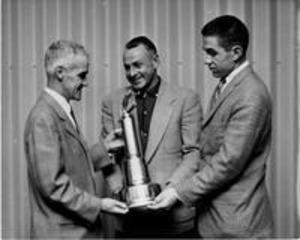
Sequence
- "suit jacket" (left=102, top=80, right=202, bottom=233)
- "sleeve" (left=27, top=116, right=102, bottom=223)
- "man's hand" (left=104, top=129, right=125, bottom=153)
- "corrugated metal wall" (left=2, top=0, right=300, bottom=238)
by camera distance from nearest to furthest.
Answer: "sleeve" (left=27, top=116, right=102, bottom=223)
"man's hand" (left=104, top=129, right=125, bottom=153)
"suit jacket" (left=102, top=80, right=202, bottom=233)
"corrugated metal wall" (left=2, top=0, right=300, bottom=238)

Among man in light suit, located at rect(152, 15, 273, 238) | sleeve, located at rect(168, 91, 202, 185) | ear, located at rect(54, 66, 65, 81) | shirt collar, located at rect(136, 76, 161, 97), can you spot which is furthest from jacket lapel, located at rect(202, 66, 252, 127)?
ear, located at rect(54, 66, 65, 81)

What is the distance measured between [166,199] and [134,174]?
0.43 feet

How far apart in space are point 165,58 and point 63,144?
1.06 m

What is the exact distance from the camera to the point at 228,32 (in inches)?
80.9

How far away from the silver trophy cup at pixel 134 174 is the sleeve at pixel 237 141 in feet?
0.52

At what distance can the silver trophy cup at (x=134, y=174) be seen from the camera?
2.00 metres

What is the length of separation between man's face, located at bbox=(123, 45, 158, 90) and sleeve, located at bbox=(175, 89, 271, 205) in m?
0.40

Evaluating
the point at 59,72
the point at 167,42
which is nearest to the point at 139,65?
the point at 59,72

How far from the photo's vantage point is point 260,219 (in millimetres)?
2025

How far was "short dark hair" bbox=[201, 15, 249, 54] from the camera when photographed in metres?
2.04

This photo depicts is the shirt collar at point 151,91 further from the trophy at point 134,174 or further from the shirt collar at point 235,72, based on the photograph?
the shirt collar at point 235,72

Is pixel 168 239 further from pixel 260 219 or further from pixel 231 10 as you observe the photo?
pixel 231 10

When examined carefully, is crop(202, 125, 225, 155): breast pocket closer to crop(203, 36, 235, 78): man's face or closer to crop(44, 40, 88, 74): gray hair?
crop(203, 36, 235, 78): man's face

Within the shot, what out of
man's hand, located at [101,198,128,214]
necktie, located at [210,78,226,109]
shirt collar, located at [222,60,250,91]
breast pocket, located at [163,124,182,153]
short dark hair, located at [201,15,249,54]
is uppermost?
short dark hair, located at [201,15,249,54]
